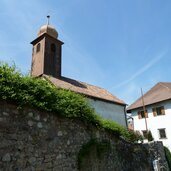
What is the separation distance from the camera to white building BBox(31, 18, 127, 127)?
19.8 meters

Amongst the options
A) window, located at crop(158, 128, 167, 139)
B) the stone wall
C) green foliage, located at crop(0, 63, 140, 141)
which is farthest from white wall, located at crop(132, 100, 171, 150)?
green foliage, located at crop(0, 63, 140, 141)

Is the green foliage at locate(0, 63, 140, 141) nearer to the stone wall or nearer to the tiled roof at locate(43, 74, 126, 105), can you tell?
the stone wall

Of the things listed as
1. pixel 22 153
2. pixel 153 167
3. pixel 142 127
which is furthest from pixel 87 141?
pixel 142 127

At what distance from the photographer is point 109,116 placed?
2002cm

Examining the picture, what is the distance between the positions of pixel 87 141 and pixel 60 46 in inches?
676

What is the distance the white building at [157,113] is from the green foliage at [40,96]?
60.8 feet

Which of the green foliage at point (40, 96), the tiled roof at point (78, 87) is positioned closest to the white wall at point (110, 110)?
the tiled roof at point (78, 87)

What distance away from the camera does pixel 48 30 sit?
22.8 m

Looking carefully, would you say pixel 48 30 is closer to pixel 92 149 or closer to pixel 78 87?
pixel 78 87

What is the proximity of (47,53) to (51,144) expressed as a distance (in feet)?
53.4

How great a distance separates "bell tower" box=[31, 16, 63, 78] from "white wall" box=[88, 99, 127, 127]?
5.16 m

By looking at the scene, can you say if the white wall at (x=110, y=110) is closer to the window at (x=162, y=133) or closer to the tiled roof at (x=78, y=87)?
the tiled roof at (x=78, y=87)

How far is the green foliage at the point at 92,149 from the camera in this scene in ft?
23.0

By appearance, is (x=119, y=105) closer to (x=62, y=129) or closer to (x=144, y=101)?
(x=144, y=101)
